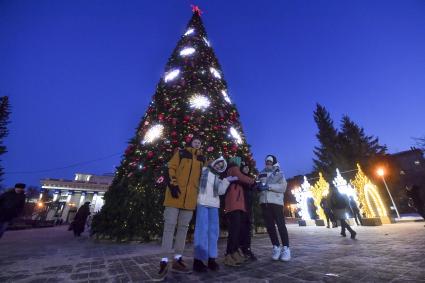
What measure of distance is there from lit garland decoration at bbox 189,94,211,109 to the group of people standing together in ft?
15.6

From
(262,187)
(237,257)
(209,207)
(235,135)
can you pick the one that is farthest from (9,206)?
(235,135)

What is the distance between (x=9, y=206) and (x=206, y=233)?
246 inches

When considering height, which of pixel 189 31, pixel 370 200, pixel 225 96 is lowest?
pixel 370 200

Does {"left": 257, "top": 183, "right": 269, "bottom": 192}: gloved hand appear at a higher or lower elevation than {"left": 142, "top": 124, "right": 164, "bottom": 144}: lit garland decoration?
lower

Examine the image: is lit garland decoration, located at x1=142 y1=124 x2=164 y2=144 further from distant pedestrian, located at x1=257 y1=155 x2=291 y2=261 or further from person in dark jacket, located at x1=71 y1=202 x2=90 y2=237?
person in dark jacket, located at x1=71 y1=202 x2=90 y2=237

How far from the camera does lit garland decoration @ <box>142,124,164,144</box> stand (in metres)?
8.03

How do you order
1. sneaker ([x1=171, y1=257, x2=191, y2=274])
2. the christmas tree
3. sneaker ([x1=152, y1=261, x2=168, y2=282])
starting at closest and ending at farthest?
sneaker ([x1=152, y1=261, x2=168, y2=282])
sneaker ([x1=171, y1=257, x2=191, y2=274])
the christmas tree

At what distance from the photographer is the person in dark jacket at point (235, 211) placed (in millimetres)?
3610

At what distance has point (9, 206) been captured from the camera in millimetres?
6004

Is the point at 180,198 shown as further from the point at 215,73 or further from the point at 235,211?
the point at 215,73

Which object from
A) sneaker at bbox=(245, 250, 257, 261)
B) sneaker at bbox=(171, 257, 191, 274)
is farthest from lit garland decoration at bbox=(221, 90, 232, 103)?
sneaker at bbox=(171, 257, 191, 274)

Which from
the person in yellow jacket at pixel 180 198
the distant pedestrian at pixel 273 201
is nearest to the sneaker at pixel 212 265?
the person in yellow jacket at pixel 180 198

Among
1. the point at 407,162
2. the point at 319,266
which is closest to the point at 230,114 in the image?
the point at 319,266

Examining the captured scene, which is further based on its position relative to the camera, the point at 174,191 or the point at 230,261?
the point at 230,261
